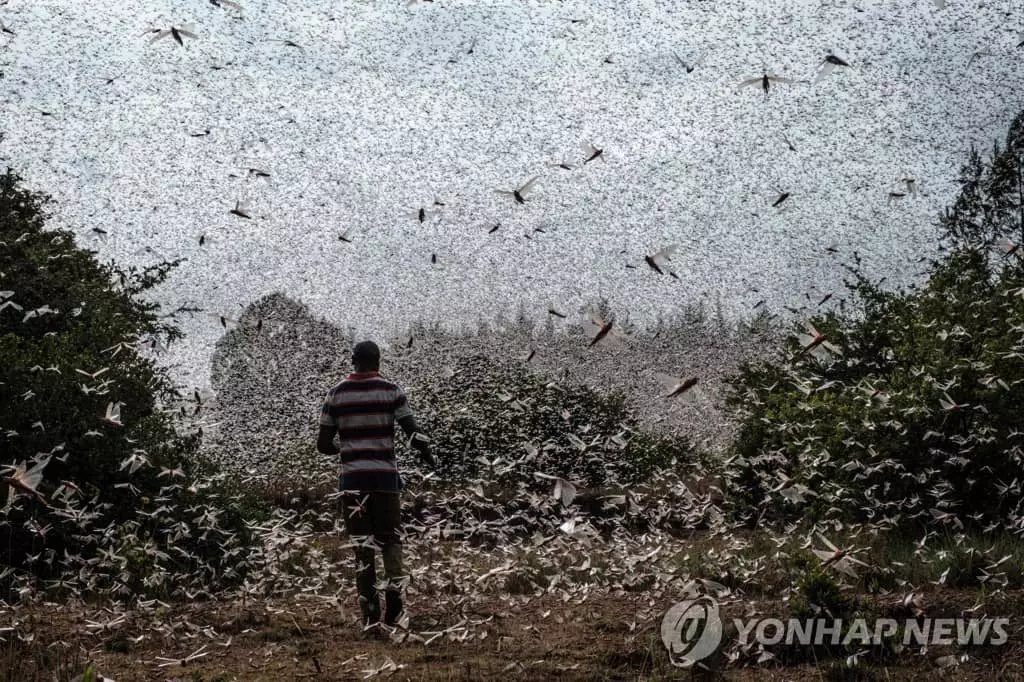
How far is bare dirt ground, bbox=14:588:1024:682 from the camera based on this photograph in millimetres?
5715

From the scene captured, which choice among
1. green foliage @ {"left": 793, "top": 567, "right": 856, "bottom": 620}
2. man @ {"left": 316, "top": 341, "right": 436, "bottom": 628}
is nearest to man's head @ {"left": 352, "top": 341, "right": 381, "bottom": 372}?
man @ {"left": 316, "top": 341, "right": 436, "bottom": 628}

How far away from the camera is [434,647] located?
21.3 feet

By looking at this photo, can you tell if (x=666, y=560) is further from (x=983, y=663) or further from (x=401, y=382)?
(x=401, y=382)

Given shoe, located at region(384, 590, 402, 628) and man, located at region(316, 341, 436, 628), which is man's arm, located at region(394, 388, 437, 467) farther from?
shoe, located at region(384, 590, 402, 628)

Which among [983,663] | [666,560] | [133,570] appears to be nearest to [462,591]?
[666,560]

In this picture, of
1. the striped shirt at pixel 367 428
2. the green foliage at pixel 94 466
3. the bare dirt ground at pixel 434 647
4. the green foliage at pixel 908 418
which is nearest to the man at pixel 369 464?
the striped shirt at pixel 367 428

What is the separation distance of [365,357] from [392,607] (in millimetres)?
1816

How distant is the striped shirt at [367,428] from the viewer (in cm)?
686

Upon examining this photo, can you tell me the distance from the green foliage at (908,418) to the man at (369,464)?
3.41 metres

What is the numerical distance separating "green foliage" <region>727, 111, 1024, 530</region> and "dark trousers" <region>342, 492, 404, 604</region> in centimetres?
338

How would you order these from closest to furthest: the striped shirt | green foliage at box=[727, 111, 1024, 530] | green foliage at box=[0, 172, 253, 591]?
the striped shirt < green foliage at box=[0, 172, 253, 591] < green foliage at box=[727, 111, 1024, 530]

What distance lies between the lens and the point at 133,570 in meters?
8.49

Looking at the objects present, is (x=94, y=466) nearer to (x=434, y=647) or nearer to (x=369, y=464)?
(x=369, y=464)

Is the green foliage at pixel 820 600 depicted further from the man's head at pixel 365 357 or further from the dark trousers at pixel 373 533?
the man's head at pixel 365 357
